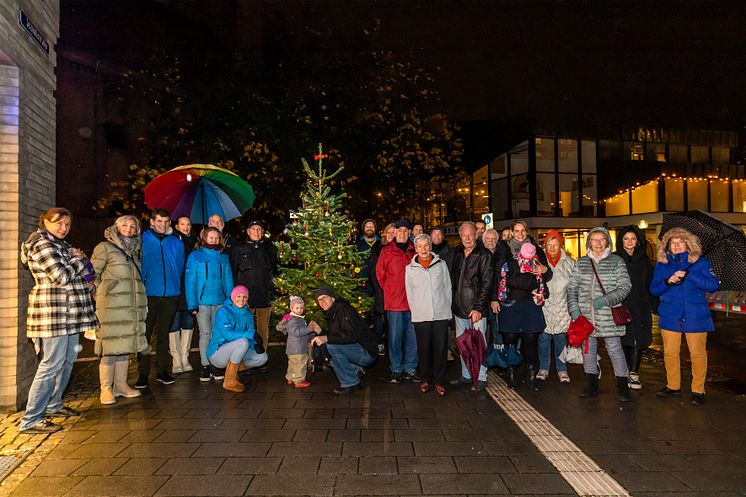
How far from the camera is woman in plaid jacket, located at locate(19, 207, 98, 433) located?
4.89 meters

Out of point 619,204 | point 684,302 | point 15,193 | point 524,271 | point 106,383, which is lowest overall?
point 106,383

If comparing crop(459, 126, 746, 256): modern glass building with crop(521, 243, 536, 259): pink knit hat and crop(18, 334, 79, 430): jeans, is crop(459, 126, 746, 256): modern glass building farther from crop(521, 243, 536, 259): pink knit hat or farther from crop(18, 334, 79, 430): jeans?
crop(18, 334, 79, 430): jeans

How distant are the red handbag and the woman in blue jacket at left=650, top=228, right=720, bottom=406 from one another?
3.10 feet

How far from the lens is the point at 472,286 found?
20.5 feet

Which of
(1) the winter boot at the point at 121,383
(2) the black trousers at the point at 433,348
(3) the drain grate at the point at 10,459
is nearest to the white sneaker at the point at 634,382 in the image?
(2) the black trousers at the point at 433,348

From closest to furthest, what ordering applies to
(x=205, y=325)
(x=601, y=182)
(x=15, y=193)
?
(x=15, y=193)
(x=205, y=325)
(x=601, y=182)

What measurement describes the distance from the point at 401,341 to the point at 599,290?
8.61 feet

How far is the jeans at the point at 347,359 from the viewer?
6367 millimetres

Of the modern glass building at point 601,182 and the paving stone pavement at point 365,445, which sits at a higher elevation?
the modern glass building at point 601,182

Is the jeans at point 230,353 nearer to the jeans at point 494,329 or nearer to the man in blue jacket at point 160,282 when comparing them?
the man in blue jacket at point 160,282

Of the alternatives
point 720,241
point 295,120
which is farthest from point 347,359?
point 295,120

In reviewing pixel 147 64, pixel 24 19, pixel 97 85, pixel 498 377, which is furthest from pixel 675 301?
pixel 97 85

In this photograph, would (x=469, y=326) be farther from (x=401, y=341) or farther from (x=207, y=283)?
(x=207, y=283)

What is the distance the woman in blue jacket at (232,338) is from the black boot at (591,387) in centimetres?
417
